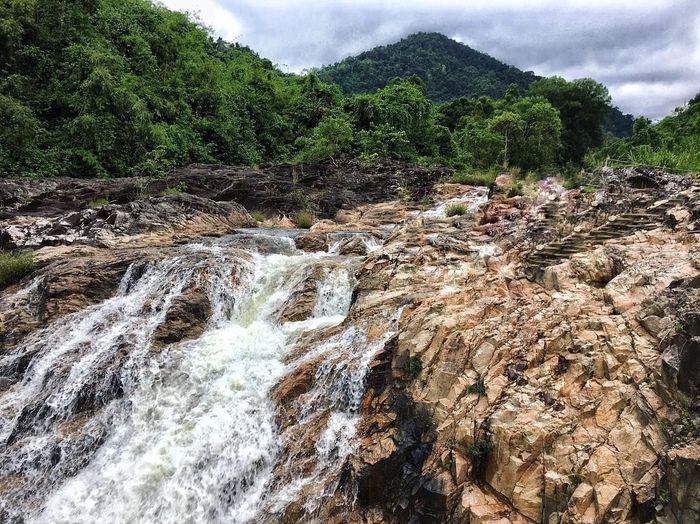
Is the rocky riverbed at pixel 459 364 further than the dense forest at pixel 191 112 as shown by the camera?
No

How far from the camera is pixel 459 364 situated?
283 inches

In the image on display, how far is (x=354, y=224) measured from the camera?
19.2m

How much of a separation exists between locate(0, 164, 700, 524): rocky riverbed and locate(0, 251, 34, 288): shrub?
20.4 inches

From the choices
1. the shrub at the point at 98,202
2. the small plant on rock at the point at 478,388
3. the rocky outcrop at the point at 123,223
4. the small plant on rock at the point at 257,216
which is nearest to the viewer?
the small plant on rock at the point at 478,388

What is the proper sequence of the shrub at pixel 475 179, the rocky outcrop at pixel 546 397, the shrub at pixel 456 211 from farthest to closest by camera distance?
the shrub at pixel 475 179 → the shrub at pixel 456 211 → the rocky outcrop at pixel 546 397

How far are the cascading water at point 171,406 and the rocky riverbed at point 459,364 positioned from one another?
0.06 meters

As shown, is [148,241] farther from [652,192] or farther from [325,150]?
[325,150]

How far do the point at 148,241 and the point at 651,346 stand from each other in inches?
597

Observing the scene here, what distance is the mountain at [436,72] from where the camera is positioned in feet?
281

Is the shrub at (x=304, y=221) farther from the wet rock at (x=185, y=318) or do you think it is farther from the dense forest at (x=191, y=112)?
Result: the dense forest at (x=191, y=112)

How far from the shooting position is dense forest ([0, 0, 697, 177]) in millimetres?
25906

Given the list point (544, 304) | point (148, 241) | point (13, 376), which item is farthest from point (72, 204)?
point (544, 304)

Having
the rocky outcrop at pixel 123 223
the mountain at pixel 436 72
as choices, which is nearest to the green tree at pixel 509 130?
the rocky outcrop at pixel 123 223

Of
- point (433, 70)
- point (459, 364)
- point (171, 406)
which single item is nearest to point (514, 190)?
point (459, 364)
